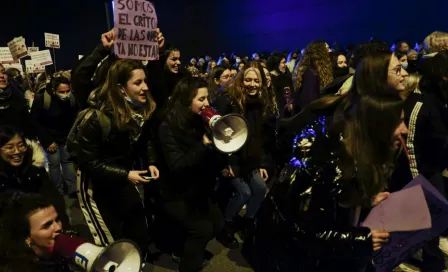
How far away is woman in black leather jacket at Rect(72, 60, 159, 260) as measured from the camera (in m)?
3.17

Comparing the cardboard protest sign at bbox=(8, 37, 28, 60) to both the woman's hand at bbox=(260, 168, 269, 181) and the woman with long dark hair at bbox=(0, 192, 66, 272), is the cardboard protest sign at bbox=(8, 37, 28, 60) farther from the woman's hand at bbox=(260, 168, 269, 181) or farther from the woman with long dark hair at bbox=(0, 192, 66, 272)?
the woman with long dark hair at bbox=(0, 192, 66, 272)

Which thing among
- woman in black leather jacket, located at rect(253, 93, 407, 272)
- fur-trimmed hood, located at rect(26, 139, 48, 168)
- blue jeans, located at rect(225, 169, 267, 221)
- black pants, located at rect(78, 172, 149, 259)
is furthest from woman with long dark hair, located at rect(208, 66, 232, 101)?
woman in black leather jacket, located at rect(253, 93, 407, 272)

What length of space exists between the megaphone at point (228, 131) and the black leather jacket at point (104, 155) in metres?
0.69

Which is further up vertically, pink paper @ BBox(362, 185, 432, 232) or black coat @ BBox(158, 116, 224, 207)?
pink paper @ BBox(362, 185, 432, 232)

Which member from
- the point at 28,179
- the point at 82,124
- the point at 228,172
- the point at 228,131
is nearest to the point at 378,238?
the point at 228,131

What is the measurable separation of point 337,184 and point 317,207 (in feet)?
0.50

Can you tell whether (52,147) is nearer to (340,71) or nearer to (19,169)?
(19,169)

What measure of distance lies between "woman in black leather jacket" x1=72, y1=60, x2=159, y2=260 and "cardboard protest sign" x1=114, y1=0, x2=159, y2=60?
1.19 feet

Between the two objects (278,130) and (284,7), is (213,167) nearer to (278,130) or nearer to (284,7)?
(278,130)

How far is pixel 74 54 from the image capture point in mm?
26094

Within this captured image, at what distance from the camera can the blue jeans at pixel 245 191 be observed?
4.40 meters

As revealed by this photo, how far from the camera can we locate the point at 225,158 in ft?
13.1

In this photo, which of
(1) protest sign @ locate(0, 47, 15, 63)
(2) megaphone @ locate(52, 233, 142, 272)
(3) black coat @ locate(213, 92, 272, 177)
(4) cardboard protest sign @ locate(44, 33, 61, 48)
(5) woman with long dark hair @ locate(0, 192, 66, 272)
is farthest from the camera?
(1) protest sign @ locate(0, 47, 15, 63)

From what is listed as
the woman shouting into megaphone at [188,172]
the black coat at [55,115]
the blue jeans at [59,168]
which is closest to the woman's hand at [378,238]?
the woman shouting into megaphone at [188,172]
